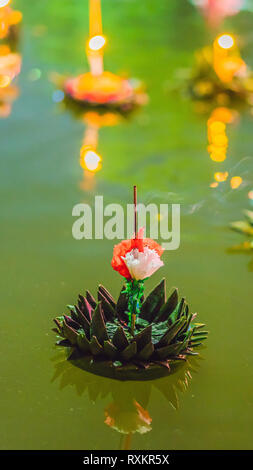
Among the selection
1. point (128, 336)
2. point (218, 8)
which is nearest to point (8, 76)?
point (218, 8)

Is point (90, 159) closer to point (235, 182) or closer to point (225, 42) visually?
point (235, 182)

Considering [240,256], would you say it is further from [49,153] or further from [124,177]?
[49,153]

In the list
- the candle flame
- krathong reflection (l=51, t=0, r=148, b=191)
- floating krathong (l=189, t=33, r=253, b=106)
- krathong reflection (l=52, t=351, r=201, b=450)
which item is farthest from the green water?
the candle flame

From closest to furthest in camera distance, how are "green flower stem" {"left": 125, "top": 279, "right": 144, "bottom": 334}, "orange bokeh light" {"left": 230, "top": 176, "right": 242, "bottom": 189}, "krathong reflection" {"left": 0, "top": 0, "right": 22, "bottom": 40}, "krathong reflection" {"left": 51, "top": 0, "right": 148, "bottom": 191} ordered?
"green flower stem" {"left": 125, "top": 279, "right": 144, "bottom": 334} → "orange bokeh light" {"left": 230, "top": 176, "right": 242, "bottom": 189} → "krathong reflection" {"left": 51, "top": 0, "right": 148, "bottom": 191} → "krathong reflection" {"left": 0, "top": 0, "right": 22, "bottom": 40}

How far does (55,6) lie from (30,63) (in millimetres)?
1942

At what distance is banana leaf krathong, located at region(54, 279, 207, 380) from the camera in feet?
10.3

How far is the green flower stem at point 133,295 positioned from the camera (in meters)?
3.12

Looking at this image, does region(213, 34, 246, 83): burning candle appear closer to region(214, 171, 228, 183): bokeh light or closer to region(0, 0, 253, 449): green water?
region(0, 0, 253, 449): green water

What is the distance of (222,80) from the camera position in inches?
257

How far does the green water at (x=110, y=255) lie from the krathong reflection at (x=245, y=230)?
1.9 inches

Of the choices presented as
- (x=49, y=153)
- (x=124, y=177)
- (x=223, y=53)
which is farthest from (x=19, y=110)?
(x=223, y=53)

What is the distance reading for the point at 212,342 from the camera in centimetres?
344

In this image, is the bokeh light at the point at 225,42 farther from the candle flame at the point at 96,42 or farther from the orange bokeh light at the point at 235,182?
the orange bokeh light at the point at 235,182

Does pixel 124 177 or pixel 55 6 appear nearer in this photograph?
pixel 124 177
